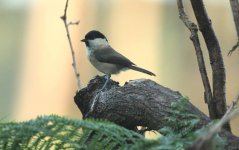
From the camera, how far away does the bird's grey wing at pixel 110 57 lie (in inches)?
111

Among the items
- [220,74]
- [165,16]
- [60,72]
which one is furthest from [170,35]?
[220,74]

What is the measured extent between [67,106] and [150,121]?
11.9ft

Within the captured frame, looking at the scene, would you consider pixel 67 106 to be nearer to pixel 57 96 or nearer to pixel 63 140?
pixel 57 96

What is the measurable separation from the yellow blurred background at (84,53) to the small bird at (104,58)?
1665mm

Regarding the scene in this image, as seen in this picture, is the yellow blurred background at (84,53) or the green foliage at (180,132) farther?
the yellow blurred background at (84,53)

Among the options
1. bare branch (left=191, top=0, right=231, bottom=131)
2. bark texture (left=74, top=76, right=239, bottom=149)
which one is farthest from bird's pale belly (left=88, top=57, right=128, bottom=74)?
bare branch (left=191, top=0, right=231, bottom=131)

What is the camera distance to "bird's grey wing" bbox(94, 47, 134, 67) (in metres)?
2.83

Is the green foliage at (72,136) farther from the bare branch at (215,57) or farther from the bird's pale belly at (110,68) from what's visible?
the bird's pale belly at (110,68)

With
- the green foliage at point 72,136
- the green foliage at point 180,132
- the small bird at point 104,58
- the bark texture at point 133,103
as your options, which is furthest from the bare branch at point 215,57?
the small bird at point 104,58

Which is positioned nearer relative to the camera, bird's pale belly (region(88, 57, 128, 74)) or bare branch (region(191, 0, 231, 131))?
bare branch (region(191, 0, 231, 131))

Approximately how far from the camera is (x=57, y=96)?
499 centimetres

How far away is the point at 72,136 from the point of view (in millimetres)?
834

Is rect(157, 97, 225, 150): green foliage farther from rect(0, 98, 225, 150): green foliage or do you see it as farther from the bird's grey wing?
the bird's grey wing

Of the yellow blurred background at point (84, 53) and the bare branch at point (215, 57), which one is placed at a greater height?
the bare branch at point (215, 57)
